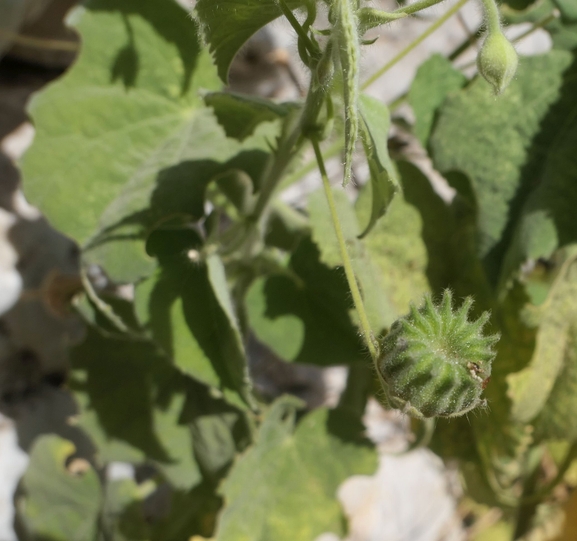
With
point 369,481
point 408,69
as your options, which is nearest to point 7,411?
point 369,481

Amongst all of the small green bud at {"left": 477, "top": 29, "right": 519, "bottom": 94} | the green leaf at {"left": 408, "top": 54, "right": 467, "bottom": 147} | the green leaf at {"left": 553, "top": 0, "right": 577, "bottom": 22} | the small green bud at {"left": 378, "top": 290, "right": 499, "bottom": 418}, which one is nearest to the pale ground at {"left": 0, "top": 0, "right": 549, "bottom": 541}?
the green leaf at {"left": 408, "top": 54, "right": 467, "bottom": 147}

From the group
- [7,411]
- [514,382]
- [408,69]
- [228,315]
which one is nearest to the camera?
[228,315]

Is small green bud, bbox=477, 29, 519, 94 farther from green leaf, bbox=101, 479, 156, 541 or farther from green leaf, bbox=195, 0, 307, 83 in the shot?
green leaf, bbox=101, 479, 156, 541

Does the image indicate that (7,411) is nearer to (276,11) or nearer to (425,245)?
(425,245)

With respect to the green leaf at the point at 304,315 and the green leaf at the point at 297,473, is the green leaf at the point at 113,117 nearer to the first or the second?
the green leaf at the point at 304,315

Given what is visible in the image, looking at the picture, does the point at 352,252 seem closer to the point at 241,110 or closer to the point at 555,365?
the point at 241,110

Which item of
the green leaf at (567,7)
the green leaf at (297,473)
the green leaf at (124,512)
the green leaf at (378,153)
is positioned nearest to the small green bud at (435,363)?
the green leaf at (378,153)
